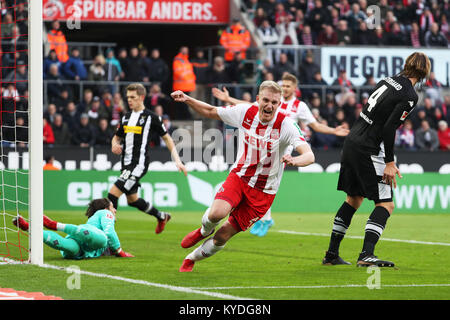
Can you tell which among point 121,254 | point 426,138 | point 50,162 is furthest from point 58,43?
point 121,254

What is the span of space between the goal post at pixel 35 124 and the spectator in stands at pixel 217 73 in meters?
14.9

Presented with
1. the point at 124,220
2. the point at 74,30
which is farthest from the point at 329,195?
the point at 74,30

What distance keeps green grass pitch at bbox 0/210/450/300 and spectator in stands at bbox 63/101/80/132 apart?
24.3 ft

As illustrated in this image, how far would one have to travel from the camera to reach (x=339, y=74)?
82.2ft

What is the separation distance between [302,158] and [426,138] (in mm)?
15744

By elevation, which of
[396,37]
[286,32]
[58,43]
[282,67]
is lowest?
[282,67]

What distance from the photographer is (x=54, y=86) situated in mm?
22391

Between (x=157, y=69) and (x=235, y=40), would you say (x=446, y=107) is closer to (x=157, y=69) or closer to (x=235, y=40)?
(x=235, y=40)

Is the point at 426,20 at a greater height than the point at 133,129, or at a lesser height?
greater

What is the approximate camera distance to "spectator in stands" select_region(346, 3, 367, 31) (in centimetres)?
2706

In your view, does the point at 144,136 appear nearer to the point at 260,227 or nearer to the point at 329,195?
the point at 260,227

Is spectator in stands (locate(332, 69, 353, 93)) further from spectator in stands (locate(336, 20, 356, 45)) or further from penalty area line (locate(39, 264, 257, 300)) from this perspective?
penalty area line (locate(39, 264, 257, 300))

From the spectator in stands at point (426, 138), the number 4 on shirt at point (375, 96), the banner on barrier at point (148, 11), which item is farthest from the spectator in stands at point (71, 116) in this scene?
the number 4 on shirt at point (375, 96)
